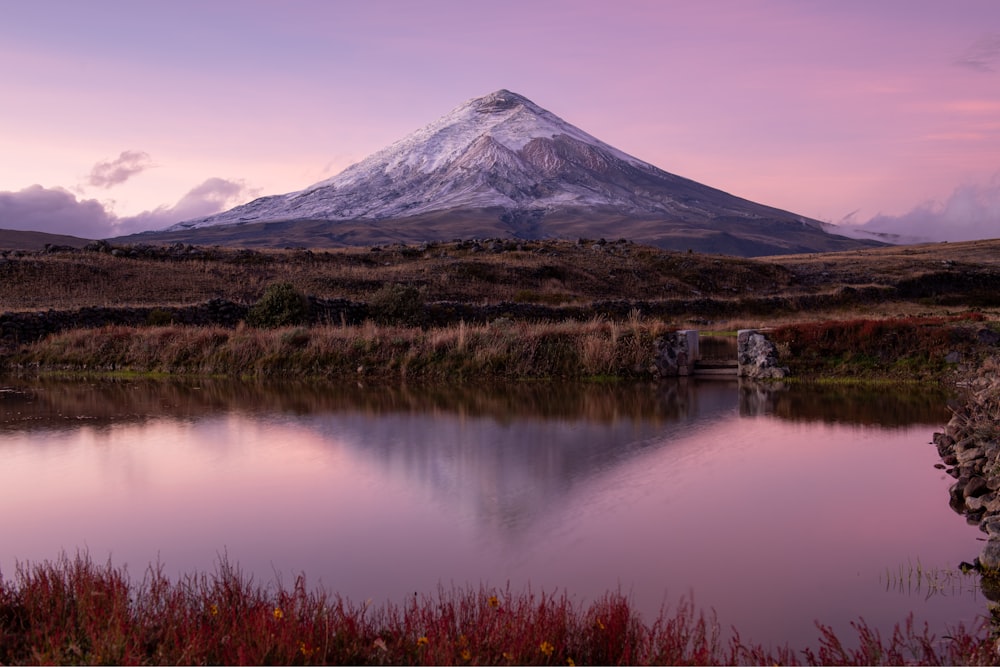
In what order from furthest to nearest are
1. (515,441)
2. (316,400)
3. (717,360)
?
(717,360) < (316,400) < (515,441)

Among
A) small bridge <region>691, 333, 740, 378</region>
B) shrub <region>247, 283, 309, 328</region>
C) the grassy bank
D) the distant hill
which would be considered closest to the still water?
the grassy bank

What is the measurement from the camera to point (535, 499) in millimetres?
A: 10578

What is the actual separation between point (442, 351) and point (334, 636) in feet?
58.0

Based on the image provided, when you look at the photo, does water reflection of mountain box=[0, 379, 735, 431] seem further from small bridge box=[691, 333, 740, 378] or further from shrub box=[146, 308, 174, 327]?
shrub box=[146, 308, 174, 327]

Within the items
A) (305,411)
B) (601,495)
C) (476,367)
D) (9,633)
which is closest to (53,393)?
(305,411)

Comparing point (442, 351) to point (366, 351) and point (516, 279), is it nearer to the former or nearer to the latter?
point (366, 351)

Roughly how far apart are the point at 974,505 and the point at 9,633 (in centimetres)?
928

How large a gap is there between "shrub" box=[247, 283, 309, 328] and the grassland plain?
0.82 ft

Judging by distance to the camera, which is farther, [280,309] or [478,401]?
[280,309]

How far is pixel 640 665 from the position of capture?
5.25m

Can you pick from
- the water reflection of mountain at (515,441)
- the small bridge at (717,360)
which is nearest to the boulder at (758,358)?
the small bridge at (717,360)

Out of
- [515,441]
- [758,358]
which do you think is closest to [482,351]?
[758,358]

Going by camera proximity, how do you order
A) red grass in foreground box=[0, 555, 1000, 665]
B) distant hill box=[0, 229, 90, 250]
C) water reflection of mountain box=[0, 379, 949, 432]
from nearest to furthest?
red grass in foreground box=[0, 555, 1000, 665], water reflection of mountain box=[0, 379, 949, 432], distant hill box=[0, 229, 90, 250]

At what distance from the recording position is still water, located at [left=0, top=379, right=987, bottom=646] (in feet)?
25.2
